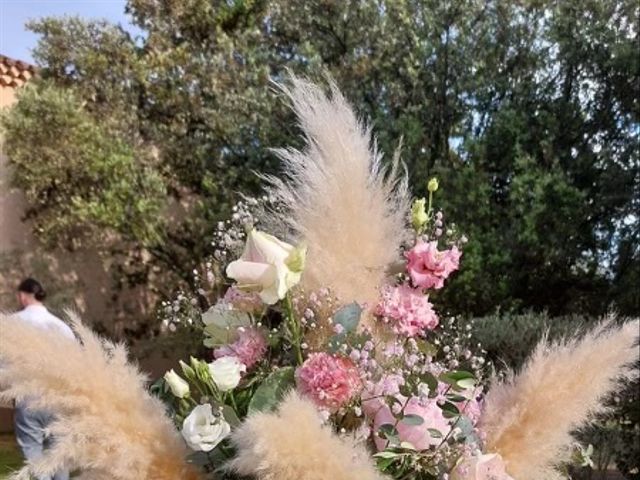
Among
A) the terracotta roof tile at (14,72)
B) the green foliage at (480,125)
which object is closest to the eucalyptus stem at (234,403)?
the green foliage at (480,125)

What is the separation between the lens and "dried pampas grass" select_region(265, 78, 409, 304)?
1393mm

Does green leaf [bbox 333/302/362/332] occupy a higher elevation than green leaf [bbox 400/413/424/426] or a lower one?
higher

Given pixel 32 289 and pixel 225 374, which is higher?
pixel 225 374

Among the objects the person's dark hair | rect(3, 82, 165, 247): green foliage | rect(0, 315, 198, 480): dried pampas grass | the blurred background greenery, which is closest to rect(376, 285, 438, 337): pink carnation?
rect(0, 315, 198, 480): dried pampas grass

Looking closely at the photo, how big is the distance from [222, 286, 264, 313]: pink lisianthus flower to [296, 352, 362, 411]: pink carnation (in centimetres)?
15

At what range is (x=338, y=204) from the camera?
4.56 ft

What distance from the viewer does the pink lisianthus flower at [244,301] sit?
1.45 meters

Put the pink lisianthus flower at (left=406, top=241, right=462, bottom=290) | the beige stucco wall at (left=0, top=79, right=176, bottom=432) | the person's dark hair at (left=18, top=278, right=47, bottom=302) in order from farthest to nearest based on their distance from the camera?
the beige stucco wall at (left=0, top=79, right=176, bottom=432) < the person's dark hair at (left=18, top=278, right=47, bottom=302) < the pink lisianthus flower at (left=406, top=241, right=462, bottom=290)

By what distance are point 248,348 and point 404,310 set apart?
24 centimetres

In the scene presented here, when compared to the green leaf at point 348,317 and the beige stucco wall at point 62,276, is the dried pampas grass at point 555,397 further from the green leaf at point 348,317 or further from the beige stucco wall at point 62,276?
the beige stucco wall at point 62,276

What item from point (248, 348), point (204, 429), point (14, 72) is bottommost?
point (204, 429)

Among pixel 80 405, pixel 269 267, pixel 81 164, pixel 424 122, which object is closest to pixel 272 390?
pixel 269 267

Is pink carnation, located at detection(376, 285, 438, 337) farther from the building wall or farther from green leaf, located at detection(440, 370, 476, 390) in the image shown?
the building wall

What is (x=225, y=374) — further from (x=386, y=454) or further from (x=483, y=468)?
(x=483, y=468)
